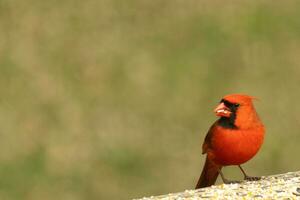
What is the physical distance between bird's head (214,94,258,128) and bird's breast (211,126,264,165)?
0.04 meters

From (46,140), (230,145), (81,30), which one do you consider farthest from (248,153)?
(81,30)

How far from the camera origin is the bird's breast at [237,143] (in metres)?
4.18

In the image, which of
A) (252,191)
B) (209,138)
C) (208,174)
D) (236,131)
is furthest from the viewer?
(208,174)

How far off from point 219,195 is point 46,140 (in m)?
4.76

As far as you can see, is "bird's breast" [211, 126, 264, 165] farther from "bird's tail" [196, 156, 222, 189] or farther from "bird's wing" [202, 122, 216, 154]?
"bird's tail" [196, 156, 222, 189]

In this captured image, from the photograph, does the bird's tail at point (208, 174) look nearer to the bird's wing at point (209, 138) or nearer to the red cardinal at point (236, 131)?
the bird's wing at point (209, 138)

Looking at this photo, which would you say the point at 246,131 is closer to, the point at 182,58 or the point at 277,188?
the point at 277,188

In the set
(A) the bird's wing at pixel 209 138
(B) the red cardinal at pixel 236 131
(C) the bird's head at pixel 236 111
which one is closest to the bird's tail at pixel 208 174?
(A) the bird's wing at pixel 209 138

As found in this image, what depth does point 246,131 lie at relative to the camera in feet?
13.7

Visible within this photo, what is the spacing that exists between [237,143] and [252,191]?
0.25m

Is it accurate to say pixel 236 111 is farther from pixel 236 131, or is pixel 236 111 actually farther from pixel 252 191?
pixel 252 191

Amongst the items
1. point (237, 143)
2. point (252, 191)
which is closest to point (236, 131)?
point (237, 143)

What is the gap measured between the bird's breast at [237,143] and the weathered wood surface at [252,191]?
0.48ft

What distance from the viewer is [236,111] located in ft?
13.8
